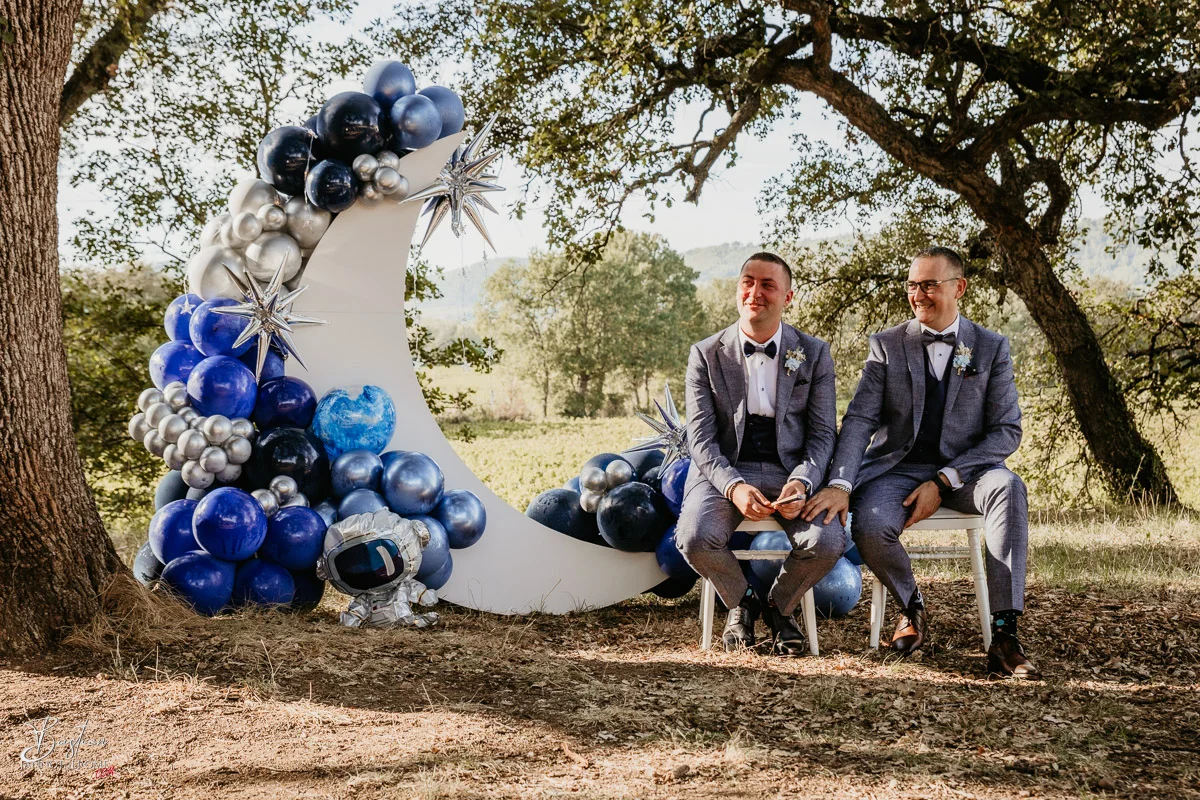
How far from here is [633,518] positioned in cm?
475

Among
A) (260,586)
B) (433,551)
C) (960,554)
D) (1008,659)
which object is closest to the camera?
(1008,659)

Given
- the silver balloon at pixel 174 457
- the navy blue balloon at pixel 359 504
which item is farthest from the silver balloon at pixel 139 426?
the navy blue balloon at pixel 359 504

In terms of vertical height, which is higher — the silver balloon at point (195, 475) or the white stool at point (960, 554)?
the silver balloon at point (195, 475)

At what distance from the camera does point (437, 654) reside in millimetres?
3898

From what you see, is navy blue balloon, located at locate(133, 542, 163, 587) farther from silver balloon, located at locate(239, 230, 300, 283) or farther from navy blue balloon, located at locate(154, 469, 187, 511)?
silver balloon, located at locate(239, 230, 300, 283)

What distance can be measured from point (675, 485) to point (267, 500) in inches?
75.0

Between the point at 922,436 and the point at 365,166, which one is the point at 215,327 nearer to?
the point at 365,166

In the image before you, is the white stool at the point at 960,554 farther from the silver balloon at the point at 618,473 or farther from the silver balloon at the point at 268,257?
→ the silver balloon at the point at 268,257

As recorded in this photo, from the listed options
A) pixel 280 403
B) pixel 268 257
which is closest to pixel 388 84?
pixel 268 257

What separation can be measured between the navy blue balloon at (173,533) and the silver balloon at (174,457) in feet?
0.62

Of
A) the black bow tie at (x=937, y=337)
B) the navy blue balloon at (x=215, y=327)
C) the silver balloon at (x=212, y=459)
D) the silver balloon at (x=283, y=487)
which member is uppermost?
the navy blue balloon at (x=215, y=327)

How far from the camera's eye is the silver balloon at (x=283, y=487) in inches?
173

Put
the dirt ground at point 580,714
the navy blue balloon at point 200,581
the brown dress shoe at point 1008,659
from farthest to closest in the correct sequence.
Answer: the navy blue balloon at point 200,581, the brown dress shoe at point 1008,659, the dirt ground at point 580,714

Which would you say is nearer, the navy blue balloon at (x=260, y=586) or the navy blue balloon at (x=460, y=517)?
the navy blue balloon at (x=260, y=586)
